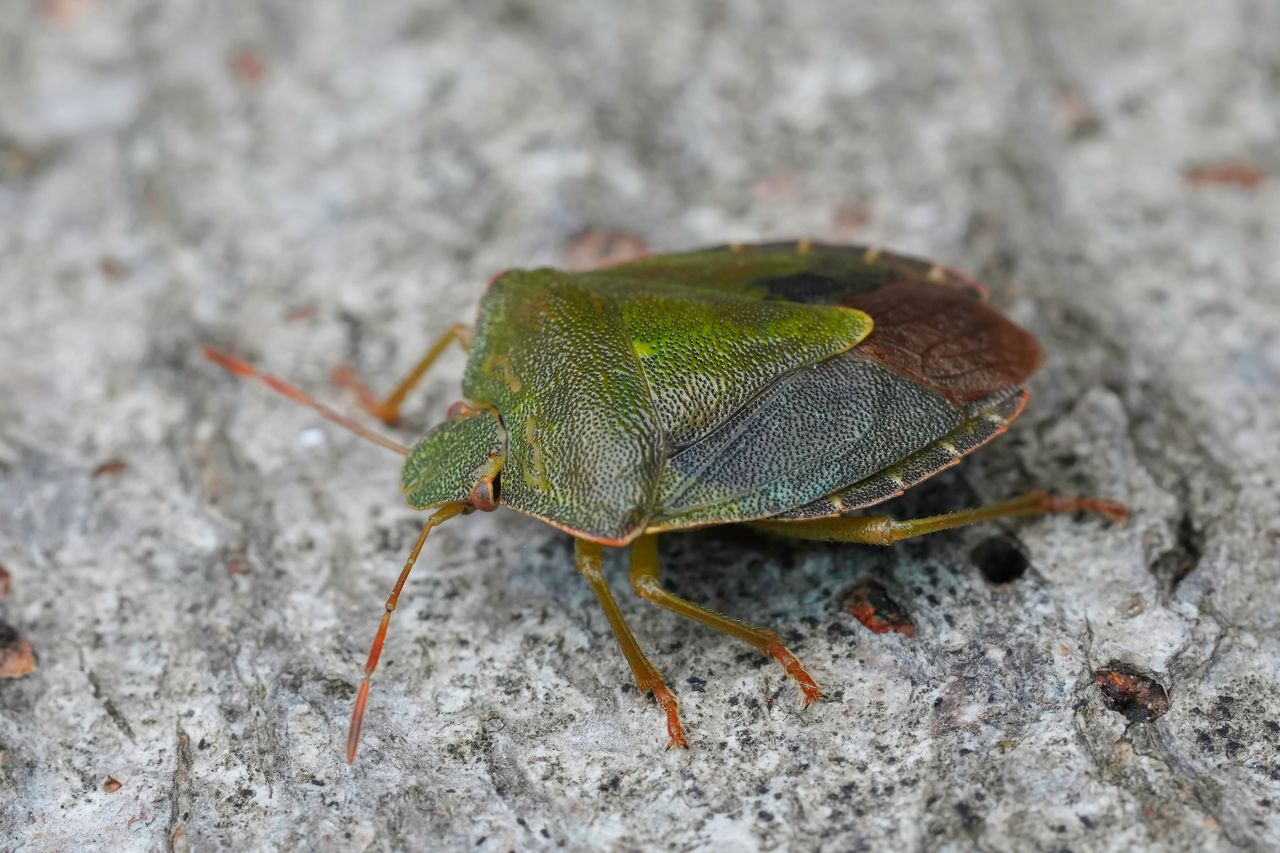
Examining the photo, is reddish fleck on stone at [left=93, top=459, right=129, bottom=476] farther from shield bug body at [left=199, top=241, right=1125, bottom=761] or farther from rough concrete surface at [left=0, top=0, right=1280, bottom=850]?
shield bug body at [left=199, top=241, right=1125, bottom=761]

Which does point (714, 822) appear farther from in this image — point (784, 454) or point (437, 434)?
point (437, 434)

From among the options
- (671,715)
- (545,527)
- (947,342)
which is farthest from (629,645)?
(947,342)

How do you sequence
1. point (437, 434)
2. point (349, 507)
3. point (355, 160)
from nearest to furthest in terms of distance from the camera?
point (437, 434) < point (349, 507) < point (355, 160)

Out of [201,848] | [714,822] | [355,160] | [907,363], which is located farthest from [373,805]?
[355,160]

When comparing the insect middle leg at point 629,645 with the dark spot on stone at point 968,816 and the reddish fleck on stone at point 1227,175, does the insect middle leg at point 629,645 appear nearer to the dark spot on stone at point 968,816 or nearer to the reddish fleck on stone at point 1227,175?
the dark spot on stone at point 968,816

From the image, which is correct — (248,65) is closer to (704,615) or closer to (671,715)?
(704,615)

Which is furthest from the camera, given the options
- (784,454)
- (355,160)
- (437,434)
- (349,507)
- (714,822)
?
(355,160)
